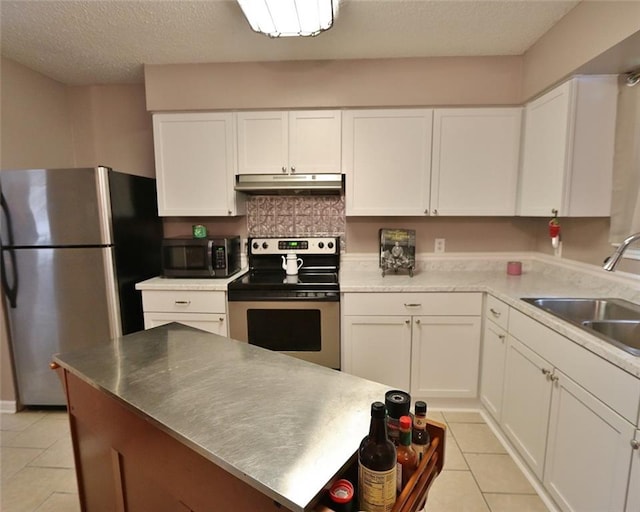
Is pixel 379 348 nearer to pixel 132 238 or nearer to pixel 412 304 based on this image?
pixel 412 304

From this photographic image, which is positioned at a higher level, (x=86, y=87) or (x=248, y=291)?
(x=86, y=87)

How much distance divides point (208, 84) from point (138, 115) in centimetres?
84

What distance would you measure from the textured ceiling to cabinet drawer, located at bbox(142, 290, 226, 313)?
1.63 m

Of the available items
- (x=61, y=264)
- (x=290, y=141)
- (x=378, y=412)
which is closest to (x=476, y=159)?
(x=290, y=141)

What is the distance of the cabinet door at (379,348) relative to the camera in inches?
86.9

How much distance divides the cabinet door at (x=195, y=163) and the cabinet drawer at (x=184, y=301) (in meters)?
0.63

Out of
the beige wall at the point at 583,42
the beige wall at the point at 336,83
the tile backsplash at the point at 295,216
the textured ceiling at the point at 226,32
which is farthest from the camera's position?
the tile backsplash at the point at 295,216

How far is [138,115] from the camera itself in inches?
111

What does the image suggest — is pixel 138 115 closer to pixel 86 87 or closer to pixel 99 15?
pixel 86 87

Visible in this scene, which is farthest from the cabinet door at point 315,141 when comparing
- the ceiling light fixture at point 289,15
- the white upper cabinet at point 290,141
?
the ceiling light fixture at point 289,15

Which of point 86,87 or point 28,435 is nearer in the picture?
point 28,435

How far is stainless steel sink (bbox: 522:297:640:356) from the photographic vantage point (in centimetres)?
149

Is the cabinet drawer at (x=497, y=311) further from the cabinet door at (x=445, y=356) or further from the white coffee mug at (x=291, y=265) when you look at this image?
the white coffee mug at (x=291, y=265)

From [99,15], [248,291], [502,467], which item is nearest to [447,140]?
[248,291]
